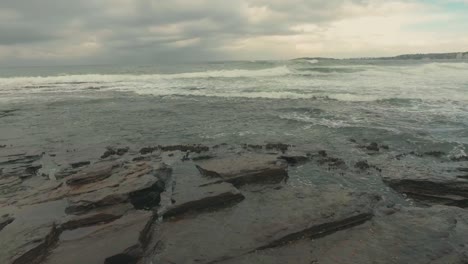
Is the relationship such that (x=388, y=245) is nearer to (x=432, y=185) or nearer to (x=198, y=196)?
(x=432, y=185)

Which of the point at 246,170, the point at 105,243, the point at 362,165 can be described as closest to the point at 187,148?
the point at 246,170

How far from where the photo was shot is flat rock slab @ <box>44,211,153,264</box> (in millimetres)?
5574

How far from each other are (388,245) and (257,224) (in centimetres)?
209

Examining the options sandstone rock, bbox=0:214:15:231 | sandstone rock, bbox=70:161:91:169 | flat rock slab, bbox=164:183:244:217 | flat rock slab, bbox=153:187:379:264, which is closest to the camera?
flat rock slab, bbox=153:187:379:264

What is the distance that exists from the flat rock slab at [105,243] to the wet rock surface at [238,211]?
0.02 meters

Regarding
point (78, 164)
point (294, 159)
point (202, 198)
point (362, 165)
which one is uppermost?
point (78, 164)

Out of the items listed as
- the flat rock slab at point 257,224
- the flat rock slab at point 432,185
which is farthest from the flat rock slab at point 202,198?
the flat rock slab at point 432,185

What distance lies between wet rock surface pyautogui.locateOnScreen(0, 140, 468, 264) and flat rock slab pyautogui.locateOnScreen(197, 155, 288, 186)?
3cm

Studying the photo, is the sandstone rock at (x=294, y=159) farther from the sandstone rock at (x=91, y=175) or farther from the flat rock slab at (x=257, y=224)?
the sandstone rock at (x=91, y=175)

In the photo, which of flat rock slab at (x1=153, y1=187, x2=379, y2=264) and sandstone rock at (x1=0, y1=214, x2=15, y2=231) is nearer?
flat rock slab at (x1=153, y1=187, x2=379, y2=264)

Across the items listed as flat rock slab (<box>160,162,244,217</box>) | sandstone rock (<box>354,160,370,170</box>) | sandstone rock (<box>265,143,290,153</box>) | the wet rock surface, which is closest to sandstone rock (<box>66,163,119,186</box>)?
the wet rock surface

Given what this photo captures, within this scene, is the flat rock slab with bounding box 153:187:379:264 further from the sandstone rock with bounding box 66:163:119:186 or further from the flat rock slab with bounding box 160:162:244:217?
the sandstone rock with bounding box 66:163:119:186

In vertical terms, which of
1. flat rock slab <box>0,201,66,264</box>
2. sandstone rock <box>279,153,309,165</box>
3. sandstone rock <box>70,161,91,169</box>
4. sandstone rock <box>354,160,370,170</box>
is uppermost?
sandstone rock <box>70,161,91,169</box>

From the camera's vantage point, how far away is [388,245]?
5.96 m
